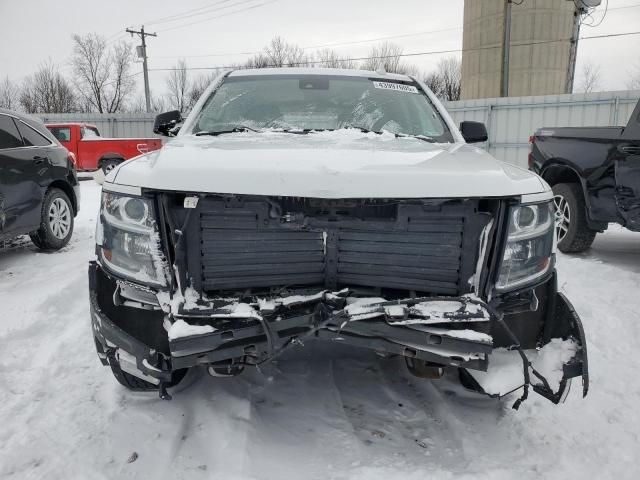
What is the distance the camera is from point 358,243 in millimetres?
2115

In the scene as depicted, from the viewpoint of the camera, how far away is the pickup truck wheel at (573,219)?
5387mm

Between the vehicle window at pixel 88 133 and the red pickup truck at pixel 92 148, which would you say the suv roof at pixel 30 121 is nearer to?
the red pickup truck at pixel 92 148

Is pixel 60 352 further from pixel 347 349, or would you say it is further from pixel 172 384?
pixel 347 349

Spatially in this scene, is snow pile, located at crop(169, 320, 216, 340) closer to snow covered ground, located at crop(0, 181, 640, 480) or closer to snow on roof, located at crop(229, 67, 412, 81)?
snow covered ground, located at crop(0, 181, 640, 480)

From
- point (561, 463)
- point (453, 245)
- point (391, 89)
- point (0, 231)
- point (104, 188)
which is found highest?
point (391, 89)

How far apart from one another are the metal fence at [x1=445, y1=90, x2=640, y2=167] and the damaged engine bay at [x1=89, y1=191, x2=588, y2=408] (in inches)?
529

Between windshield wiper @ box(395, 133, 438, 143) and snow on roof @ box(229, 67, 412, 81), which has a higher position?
snow on roof @ box(229, 67, 412, 81)

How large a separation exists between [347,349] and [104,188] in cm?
181

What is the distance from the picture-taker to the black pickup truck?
15.4 ft

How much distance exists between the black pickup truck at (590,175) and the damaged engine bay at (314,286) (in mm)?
3147

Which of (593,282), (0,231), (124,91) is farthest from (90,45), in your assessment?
(593,282)

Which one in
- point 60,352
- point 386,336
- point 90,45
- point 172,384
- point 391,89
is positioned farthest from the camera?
point 90,45

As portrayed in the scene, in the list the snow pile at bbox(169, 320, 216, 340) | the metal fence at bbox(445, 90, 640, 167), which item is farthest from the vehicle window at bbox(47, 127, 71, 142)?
the snow pile at bbox(169, 320, 216, 340)

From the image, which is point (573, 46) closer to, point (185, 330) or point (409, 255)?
point (409, 255)
